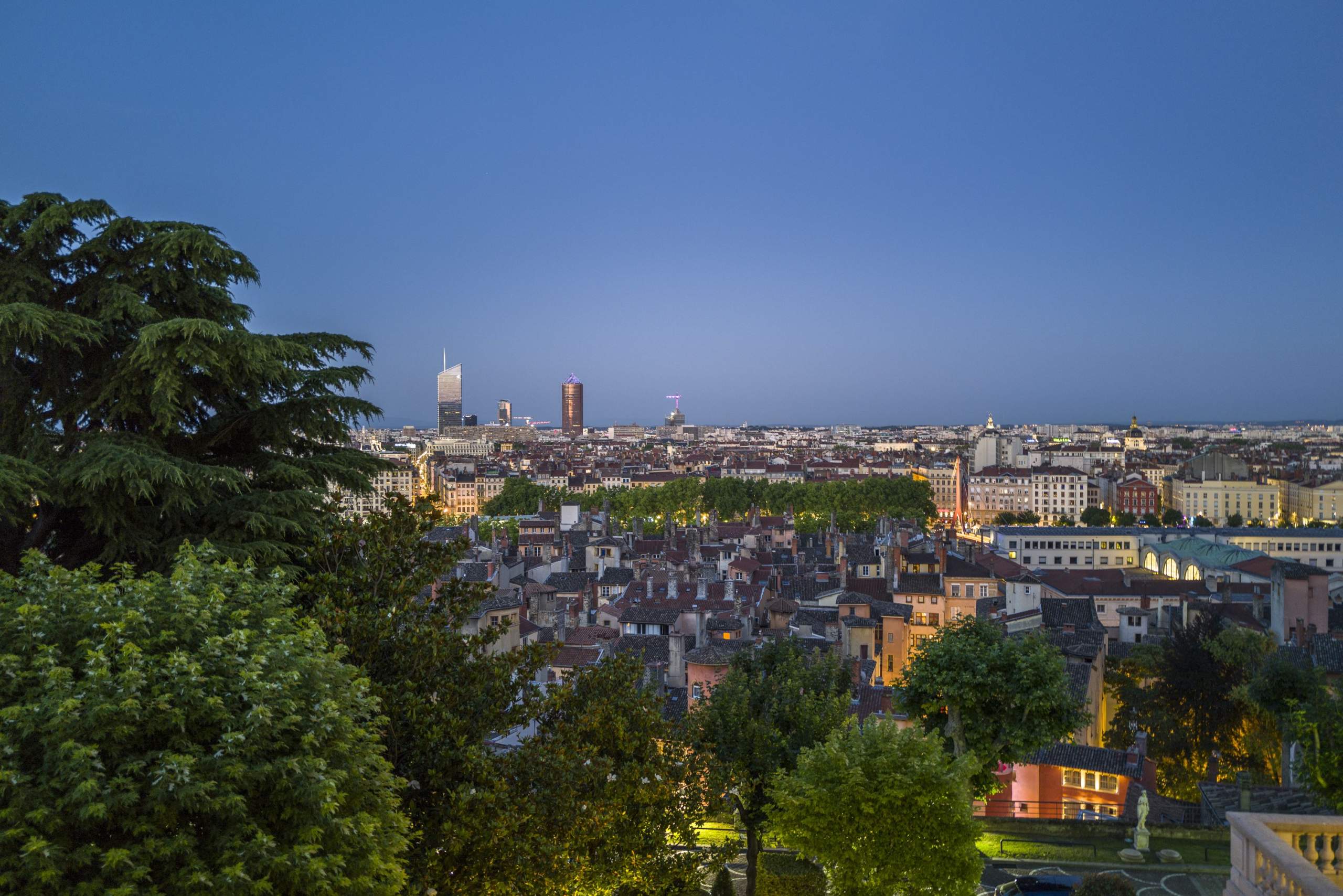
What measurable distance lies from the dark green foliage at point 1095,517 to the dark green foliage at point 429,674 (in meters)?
85.8

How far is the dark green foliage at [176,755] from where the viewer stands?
5039 millimetres

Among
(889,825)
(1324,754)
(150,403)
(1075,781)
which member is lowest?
(1075,781)

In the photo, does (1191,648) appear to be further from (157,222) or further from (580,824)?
(157,222)

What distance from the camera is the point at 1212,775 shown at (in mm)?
22438

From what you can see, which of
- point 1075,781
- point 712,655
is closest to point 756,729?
point 712,655

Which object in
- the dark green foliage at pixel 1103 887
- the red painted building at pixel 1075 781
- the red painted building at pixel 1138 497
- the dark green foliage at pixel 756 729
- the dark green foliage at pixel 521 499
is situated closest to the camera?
the dark green foliage at pixel 1103 887

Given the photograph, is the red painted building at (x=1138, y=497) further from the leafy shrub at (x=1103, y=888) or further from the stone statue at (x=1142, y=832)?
the leafy shrub at (x=1103, y=888)

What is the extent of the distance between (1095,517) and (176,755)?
91.2 meters

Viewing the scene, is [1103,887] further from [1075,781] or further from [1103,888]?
[1075,781]

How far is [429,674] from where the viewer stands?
29.6 feet

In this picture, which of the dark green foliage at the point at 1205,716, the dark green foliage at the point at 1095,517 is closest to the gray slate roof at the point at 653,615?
the dark green foliage at the point at 1205,716

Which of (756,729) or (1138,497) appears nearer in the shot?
(756,729)

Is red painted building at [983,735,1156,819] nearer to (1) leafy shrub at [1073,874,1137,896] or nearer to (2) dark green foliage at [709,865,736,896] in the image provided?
(1) leafy shrub at [1073,874,1137,896]

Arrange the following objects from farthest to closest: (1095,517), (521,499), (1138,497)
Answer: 1. (1138,497)
2. (521,499)
3. (1095,517)
